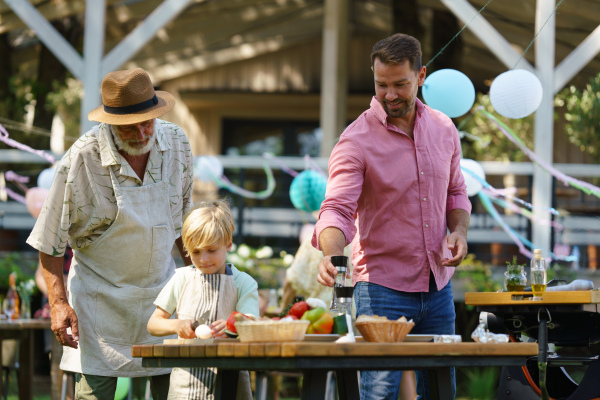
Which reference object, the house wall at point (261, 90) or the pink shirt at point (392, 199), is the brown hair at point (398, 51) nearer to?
the pink shirt at point (392, 199)

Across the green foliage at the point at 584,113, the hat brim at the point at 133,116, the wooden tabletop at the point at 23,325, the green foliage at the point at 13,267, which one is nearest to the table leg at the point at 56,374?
the wooden tabletop at the point at 23,325

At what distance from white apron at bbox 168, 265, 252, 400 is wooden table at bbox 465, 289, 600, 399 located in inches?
51.8

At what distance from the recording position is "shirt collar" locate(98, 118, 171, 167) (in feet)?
11.3

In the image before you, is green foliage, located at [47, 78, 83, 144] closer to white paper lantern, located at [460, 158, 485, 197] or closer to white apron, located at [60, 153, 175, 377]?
white paper lantern, located at [460, 158, 485, 197]

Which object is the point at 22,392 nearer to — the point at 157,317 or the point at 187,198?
the point at 187,198

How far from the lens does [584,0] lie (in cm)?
818

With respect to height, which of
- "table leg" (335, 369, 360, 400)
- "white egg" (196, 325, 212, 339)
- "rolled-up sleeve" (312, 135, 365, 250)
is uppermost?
"rolled-up sleeve" (312, 135, 365, 250)

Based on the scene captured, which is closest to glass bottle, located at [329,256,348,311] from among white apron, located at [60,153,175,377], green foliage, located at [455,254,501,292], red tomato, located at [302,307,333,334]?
red tomato, located at [302,307,333,334]

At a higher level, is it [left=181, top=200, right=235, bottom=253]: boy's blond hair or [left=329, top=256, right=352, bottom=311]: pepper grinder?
[left=181, top=200, right=235, bottom=253]: boy's blond hair

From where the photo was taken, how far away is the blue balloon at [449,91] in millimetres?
5652

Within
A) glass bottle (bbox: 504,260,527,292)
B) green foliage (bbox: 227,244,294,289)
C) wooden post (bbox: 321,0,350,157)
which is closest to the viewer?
glass bottle (bbox: 504,260,527,292)

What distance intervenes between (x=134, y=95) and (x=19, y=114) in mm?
8328

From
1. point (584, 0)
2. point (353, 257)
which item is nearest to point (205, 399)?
point (353, 257)

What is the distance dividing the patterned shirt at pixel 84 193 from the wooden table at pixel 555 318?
5.47 ft
